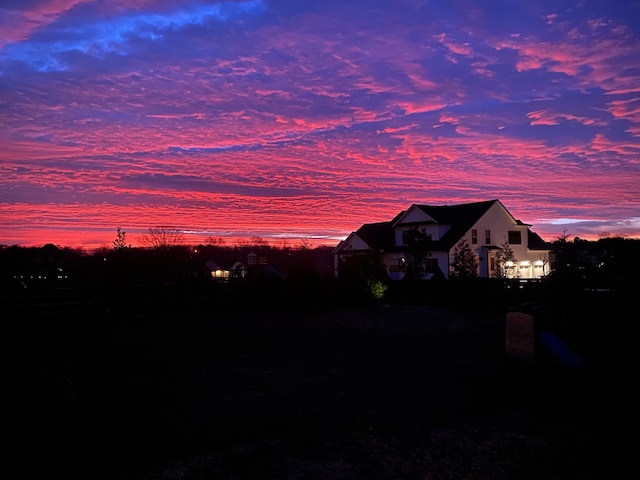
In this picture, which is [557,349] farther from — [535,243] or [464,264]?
[535,243]

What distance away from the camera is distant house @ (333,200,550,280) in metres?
45.1

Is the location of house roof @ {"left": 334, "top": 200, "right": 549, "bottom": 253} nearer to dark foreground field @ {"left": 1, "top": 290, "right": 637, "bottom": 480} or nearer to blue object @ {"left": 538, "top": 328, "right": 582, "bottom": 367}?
dark foreground field @ {"left": 1, "top": 290, "right": 637, "bottom": 480}

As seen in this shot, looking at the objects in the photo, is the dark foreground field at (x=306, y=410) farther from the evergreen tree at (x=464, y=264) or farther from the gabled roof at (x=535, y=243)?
the gabled roof at (x=535, y=243)

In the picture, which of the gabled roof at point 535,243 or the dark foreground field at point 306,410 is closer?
the dark foreground field at point 306,410

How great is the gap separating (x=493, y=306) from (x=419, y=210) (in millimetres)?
23013

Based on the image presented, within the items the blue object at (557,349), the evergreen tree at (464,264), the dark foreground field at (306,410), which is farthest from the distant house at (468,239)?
the blue object at (557,349)

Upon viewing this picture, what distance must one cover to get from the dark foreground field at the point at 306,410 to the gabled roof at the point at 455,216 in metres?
29.2

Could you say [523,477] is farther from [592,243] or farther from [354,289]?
[592,243]

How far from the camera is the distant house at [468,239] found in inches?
1777

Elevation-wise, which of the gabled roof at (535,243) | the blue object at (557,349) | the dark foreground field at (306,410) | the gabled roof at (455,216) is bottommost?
the dark foreground field at (306,410)

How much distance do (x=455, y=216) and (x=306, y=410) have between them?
141 ft

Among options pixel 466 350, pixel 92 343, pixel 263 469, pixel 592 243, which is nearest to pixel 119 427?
pixel 263 469

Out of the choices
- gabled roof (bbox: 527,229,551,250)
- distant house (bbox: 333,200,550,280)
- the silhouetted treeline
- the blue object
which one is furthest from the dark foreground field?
gabled roof (bbox: 527,229,551,250)

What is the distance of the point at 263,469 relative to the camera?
600 cm
